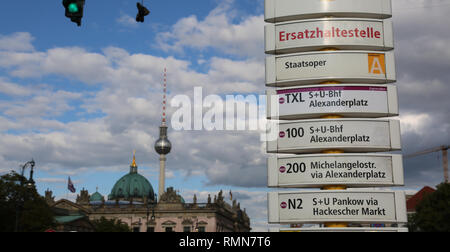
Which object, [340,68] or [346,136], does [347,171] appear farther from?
[340,68]

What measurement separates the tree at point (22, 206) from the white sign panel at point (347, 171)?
169 ft

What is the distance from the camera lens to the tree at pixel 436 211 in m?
81.4

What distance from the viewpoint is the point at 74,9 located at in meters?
13.4

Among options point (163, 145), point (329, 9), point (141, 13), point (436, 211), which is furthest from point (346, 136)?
point (163, 145)

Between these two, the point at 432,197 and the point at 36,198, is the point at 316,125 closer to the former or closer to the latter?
the point at 36,198

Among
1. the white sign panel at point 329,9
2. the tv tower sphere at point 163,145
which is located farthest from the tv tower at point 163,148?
the white sign panel at point 329,9

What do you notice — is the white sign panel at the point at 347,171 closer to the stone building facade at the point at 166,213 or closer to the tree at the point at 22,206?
the tree at the point at 22,206

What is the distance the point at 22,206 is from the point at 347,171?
5353cm

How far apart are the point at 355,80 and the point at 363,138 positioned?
2.77m

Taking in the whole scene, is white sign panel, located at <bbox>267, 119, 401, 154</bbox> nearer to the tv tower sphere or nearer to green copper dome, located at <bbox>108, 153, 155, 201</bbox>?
the tv tower sphere

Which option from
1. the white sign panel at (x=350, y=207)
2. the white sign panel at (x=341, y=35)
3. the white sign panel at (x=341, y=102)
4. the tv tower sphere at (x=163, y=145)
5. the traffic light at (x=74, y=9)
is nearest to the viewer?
the traffic light at (x=74, y=9)

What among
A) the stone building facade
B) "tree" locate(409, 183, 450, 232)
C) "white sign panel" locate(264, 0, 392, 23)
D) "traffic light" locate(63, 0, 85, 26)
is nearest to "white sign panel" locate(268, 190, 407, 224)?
"white sign panel" locate(264, 0, 392, 23)

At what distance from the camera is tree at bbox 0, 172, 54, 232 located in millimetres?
67562
